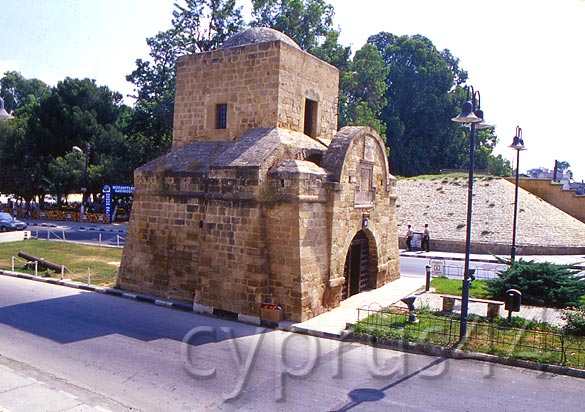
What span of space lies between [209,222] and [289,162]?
258 cm

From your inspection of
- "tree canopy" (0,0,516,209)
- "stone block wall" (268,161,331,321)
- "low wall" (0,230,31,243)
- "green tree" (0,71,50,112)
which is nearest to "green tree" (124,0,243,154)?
"tree canopy" (0,0,516,209)

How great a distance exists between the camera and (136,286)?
14961 millimetres

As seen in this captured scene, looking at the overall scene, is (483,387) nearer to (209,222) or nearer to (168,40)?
(209,222)

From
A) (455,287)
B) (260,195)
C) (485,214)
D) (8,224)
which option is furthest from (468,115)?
(8,224)

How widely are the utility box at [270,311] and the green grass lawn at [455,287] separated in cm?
632

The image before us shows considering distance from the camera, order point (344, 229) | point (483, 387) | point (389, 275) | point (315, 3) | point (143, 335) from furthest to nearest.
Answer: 1. point (315, 3)
2. point (389, 275)
3. point (344, 229)
4. point (143, 335)
5. point (483, 387)

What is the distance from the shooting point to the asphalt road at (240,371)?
7.85 meters

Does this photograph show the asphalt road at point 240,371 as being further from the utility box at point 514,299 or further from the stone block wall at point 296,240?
the utility box at point 514,299

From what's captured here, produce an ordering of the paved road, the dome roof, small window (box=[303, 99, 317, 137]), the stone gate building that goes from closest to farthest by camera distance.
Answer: the stone gate building
the dome roof
small window (box=[303, 99, 317, 137])
the paved road

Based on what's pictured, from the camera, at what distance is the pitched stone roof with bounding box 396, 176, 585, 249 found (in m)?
27.5

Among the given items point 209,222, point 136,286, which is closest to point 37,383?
point 209,222

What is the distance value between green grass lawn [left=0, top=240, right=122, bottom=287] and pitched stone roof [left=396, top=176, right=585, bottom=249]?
55.5 ft

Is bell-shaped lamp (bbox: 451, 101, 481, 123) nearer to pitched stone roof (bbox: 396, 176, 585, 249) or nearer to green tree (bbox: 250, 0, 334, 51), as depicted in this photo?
pitched stone roof (bbox: 396, 176, 585, 249)

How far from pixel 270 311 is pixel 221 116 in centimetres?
646
